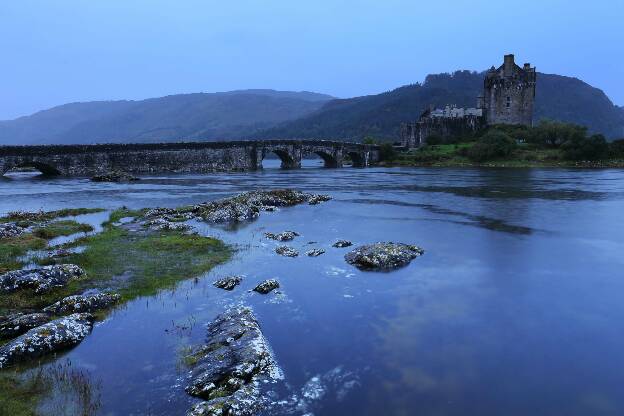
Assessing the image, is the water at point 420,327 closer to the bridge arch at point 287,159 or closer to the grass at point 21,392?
the grass at point 21,392

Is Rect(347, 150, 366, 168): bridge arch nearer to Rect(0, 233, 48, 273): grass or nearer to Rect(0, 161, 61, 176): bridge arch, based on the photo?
Rect(0, 161, 61, 176): bridge arch

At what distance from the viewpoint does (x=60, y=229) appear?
2550 cm

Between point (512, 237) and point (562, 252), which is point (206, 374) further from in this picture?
point (512, 237)

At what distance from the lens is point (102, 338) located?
11.8 metres

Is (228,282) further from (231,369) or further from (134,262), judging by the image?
(231,369)

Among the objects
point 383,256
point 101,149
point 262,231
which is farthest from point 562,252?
point 101,149

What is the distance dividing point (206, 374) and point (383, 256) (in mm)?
10441

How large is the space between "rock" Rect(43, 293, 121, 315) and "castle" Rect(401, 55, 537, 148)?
103 meters

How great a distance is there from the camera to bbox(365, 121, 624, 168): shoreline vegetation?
86.8m

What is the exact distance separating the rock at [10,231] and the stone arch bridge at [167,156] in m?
49.7

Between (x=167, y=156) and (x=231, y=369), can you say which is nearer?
(x=231, y=369)

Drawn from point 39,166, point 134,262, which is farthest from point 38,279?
point 39,166

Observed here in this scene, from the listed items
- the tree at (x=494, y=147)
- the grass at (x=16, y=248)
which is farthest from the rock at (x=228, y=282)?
the tree at (x=494, y=147)

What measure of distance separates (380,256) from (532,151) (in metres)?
82.7
